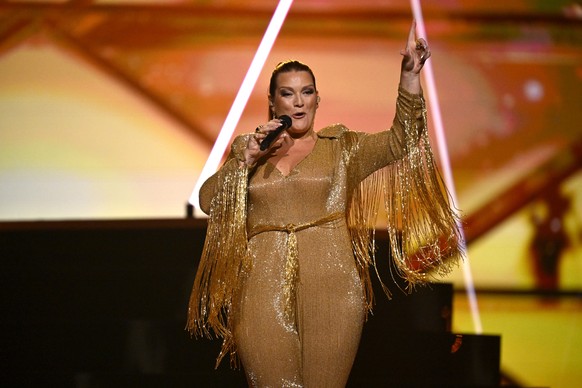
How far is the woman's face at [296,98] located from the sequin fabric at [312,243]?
3.8 inches

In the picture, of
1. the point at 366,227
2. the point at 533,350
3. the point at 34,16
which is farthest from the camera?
the point at 533,350

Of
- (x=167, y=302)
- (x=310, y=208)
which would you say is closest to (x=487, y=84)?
(x=167, y=302)

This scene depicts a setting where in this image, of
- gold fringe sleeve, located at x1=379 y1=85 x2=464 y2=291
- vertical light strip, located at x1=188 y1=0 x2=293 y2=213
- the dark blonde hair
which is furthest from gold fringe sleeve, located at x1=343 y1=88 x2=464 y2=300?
vertical light strip, located at x1=188 y1=0 x2=293 y2=213

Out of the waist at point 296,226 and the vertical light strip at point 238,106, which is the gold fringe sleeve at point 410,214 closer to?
the waist at point 296,226

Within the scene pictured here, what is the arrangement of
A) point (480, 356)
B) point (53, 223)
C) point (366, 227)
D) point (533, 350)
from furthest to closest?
point (533, 350)
point (53, 223)
point (480, 356)
point (366, 227)

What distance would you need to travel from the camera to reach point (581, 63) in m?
5.69

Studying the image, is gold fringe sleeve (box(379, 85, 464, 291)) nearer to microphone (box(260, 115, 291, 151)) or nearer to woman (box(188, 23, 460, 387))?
woman (box(188, 23, 460, 387))

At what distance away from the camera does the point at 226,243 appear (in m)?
3.06

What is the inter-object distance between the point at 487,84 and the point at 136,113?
1.85 meters

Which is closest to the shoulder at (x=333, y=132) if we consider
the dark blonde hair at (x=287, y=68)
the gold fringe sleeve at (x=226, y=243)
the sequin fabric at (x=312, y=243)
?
the sequin fabric at (x=312, y=243)

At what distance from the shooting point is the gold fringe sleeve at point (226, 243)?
3023 millimetres

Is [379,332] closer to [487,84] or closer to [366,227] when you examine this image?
[366,227]

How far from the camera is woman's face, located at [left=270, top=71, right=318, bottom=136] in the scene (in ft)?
9.99

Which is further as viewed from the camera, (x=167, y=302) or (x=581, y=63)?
(x=581, y=63)
